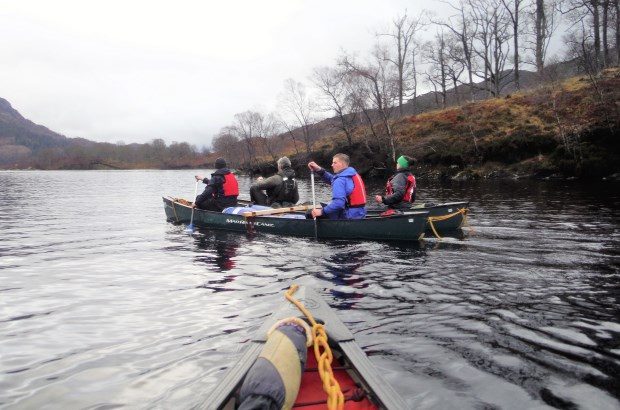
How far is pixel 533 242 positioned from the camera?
9.70m

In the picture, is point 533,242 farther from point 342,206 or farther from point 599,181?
point 599,181

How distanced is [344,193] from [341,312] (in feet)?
17.0

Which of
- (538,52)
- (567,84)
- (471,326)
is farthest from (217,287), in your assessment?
(538,52)

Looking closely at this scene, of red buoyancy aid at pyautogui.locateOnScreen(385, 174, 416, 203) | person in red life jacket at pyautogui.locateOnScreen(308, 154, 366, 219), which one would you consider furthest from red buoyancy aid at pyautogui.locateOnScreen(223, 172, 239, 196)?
red buoyancy aid at pyautogui.locateOnScreen(385, 174, 416, 203)

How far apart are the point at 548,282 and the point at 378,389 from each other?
4.99m

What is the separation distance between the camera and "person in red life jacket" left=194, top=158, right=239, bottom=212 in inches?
534

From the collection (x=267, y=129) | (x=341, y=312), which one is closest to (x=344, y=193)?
(x=341, y=312)

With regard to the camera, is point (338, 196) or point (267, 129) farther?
point (267, 129)

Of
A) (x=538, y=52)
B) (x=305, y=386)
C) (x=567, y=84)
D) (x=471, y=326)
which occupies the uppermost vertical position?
(x=538, y=52)

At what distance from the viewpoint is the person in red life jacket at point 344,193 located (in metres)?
10.4

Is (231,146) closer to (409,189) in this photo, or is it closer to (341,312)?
(409,189)

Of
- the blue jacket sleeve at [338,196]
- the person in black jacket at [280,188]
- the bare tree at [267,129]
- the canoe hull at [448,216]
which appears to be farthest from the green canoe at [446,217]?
the bare tree at [267,129]

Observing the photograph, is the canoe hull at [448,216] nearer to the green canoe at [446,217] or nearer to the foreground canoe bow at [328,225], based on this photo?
the green canoe at [446,217]

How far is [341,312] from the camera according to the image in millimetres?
5879
